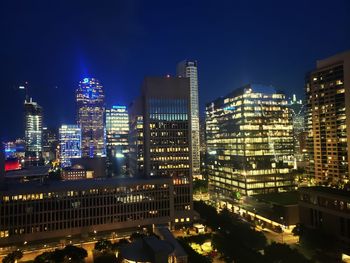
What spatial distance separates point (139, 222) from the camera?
6600 cm

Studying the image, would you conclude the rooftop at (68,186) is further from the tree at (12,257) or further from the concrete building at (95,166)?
the concrete building at (95,166)

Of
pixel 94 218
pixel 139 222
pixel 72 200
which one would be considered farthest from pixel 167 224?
pixel 72 200

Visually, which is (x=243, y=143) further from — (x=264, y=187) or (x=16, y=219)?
(x=16, y=219)

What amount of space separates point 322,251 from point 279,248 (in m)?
8.56

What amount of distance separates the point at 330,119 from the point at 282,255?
3199 inches

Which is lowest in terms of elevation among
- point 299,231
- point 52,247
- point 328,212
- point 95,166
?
point 52,247

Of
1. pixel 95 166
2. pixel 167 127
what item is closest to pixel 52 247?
pixel 167 127

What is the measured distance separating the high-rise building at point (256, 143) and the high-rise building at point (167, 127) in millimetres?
26499

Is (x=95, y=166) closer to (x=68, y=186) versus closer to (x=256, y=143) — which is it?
(x=256, y=143)

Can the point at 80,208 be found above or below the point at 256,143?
below

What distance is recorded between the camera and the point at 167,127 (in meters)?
78.8

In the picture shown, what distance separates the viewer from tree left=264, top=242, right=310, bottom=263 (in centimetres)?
3984

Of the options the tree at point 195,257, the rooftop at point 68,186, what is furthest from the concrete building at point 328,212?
the rooftop at point 68,186

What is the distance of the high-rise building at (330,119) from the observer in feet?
334
